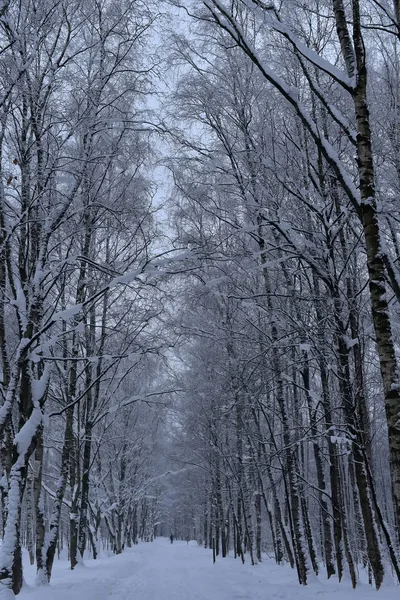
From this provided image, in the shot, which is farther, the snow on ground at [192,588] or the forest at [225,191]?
the snow on ground at [192,588]

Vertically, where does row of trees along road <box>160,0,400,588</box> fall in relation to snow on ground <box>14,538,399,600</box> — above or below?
above

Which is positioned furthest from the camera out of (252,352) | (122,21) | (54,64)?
(252,352)

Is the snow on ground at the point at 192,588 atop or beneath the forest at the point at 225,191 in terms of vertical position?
beneath

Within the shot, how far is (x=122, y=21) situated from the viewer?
7906 mm

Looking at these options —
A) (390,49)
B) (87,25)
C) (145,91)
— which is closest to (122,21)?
(87,25)

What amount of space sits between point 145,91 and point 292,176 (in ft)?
10.4

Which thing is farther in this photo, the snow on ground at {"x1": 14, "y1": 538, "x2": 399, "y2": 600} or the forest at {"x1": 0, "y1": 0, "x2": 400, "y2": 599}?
the snow on ground at {"x1": 14, "y1": 538, "x2": 399, "y2": 600}

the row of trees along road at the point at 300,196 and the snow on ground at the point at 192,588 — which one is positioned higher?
the row of trees along road at the point at 300,196

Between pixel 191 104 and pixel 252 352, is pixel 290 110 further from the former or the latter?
pixel 252 352

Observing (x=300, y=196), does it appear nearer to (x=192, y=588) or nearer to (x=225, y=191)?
(x=225, y=191)

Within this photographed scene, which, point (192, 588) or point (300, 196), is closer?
point (300, 196)

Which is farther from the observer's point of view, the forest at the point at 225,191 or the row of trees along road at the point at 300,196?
the row of trees along road at the point at 300,196

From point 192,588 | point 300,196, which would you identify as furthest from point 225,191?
point 192,588

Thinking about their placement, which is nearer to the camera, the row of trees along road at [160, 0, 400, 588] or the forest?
the forest
